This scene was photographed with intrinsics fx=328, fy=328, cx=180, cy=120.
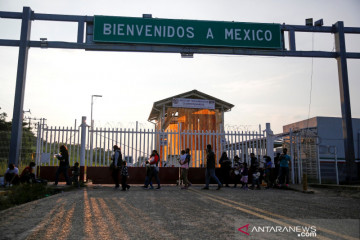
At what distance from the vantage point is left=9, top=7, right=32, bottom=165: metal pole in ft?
38.5

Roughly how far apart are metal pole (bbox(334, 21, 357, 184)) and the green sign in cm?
268

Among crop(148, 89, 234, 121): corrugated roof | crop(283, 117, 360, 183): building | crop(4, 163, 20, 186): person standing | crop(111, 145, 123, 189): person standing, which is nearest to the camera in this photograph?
crop(4, 163, 20, 186): person standing

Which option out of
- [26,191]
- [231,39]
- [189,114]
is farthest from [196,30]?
[189,114]

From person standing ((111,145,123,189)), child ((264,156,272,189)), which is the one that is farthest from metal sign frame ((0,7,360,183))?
person standing ((111,145,123,189))

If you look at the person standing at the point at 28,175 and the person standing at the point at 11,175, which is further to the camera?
the person standing at the point at 28,175

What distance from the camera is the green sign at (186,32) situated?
38.6ft

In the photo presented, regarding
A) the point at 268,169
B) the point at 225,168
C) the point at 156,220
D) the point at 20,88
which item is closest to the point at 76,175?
the point at 20,88

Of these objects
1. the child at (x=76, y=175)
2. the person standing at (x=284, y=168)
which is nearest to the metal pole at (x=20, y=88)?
the child at (x=76, y=175)

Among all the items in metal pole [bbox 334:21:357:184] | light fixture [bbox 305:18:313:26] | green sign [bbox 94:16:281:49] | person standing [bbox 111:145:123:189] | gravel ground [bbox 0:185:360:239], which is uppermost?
light fixture [bbox 305:18:313:26]

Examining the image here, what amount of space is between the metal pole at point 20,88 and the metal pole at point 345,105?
39.3 feet

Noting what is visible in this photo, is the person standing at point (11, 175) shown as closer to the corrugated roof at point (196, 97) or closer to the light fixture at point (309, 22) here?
the corrugated roof at point (196, 97)

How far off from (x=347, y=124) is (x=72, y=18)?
1119 cm

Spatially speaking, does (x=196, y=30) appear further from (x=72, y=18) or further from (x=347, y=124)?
(x=347, y=124)

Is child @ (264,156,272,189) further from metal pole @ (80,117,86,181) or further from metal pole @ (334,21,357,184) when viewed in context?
metal pole @ (80,117,86,181)
